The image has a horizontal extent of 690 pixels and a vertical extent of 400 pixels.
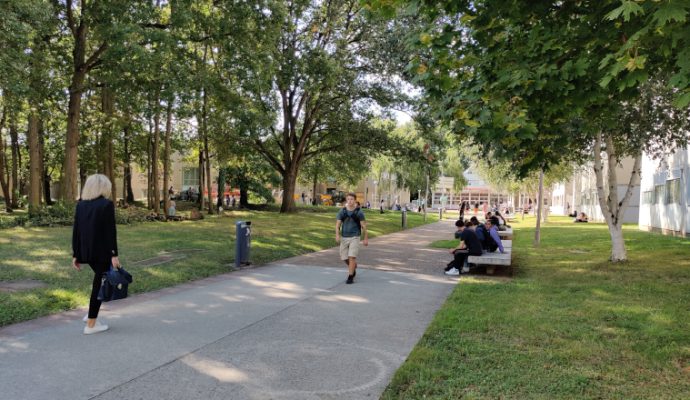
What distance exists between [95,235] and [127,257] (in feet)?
19.9

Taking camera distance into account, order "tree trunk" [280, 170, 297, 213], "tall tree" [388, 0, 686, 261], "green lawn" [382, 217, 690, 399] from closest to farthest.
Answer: "green lawn" [382, 217, 690, 399]
"tall tree" [388, 0, 686, 261]
"tree trunk" [280, 170, 297, 213]

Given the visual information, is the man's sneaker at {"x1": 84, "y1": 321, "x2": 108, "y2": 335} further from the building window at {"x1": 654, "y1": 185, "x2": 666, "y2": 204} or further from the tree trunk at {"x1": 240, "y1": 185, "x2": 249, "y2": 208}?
the tree trunk at {"x1": 240, "y1": 185, "x2": 249, "y2": 208}

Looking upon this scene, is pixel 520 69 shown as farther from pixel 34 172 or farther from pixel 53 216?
pixel 34 172

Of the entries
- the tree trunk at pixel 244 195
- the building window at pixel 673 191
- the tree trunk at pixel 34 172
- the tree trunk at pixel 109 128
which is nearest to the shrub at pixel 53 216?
the tree trunk at pixel 34 172

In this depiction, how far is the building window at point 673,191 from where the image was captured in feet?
67.3

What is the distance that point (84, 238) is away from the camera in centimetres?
533

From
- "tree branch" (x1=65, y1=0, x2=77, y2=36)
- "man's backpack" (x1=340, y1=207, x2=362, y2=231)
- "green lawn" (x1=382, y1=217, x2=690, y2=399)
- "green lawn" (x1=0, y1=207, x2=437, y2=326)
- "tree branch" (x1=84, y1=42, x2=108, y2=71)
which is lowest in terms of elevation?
"green lawn" (x1=382, y1=217, x2=690, y2=399)

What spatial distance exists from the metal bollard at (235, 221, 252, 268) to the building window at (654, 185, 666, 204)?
2006 centimetres

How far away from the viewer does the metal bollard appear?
10.5 metres

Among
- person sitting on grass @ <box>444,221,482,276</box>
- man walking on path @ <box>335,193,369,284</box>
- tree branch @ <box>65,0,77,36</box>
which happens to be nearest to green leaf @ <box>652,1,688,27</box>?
man walking on path @ <box>335,193,369,284</box>

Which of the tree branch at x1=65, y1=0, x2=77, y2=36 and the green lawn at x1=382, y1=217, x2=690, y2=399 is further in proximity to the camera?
the tree branch at x1=65, y1=0, x2=77, y2=36

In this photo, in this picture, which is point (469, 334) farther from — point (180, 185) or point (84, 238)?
point (180, 185)

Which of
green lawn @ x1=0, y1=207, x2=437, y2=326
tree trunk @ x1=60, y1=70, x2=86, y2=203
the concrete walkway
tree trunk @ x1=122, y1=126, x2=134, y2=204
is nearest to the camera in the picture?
the concrete walkway

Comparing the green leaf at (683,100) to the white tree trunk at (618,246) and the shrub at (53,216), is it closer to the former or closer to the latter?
the white tree trunk at (618,246)
